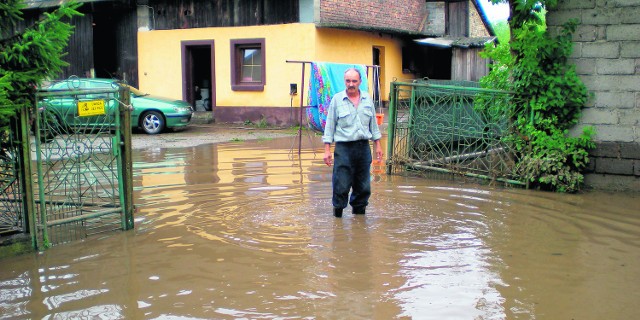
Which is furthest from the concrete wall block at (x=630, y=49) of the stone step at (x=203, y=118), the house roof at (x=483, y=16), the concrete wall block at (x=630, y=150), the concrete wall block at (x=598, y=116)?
the house roof at (x=483, y=16)

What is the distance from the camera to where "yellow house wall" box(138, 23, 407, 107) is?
65.9 feet

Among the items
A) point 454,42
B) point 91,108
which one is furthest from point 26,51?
point 454,42

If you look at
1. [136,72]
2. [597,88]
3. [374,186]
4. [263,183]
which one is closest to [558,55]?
[597,88]

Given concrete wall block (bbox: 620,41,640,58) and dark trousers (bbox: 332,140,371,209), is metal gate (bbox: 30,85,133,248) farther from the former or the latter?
concrete wall block (bbox: 620,41,640,58)

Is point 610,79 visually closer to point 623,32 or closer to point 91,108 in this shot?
point 623,32

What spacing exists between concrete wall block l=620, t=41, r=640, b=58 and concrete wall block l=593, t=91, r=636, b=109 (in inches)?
19.3

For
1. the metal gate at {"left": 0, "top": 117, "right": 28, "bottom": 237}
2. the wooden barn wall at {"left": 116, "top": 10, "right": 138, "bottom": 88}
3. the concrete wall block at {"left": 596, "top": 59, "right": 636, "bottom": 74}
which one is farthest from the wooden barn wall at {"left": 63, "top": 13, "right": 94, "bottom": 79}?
the concrete wall block at {"left": 596, "top": 59, "right": 636, "bottom": 74}

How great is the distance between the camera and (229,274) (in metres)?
5.45

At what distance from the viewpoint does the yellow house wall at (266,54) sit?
20.1 meters

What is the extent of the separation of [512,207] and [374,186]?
7.42ft

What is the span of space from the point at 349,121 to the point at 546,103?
327 cm

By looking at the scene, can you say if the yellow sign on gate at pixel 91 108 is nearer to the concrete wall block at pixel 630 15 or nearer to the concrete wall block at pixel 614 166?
the concrete wall block at pixel 614 166

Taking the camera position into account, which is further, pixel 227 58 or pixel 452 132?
pixel 227 58

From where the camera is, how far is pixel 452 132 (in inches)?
398
